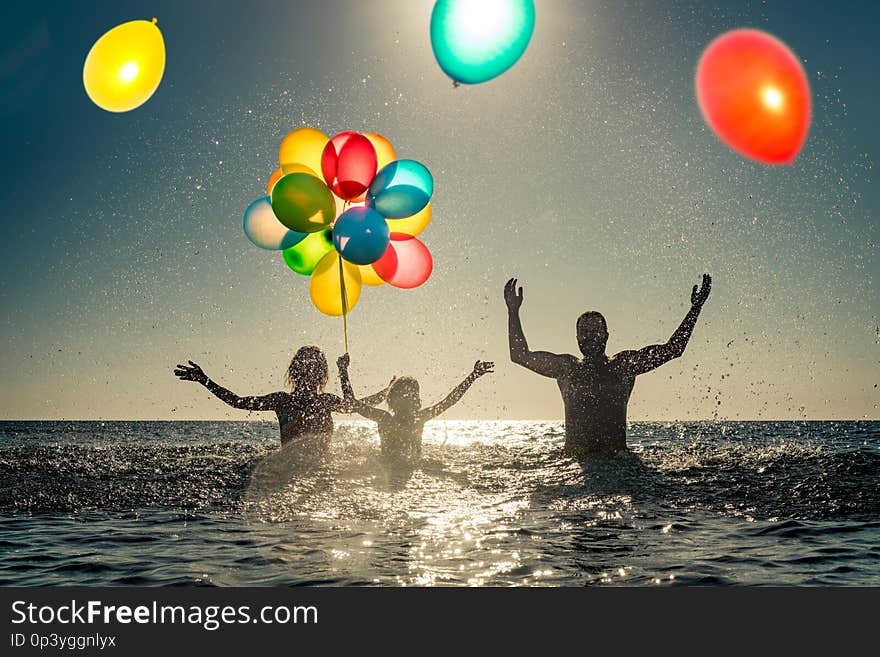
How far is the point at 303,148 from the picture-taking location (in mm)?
8867

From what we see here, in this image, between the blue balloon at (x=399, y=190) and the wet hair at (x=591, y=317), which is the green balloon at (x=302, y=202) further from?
the wet hair at (x=591, y=317)

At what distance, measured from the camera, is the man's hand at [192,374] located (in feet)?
27.8

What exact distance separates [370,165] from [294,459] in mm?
3929

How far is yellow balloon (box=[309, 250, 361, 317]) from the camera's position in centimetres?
937

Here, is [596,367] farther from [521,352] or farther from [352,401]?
[352,401]

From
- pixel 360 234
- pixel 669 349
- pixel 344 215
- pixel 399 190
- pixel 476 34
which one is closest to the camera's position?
pixel 476 34

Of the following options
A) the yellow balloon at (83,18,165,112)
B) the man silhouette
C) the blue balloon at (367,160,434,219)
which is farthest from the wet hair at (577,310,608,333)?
the yellow balloon at (83,18,165,112)

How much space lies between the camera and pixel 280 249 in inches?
364

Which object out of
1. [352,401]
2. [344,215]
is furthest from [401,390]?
[344,215]

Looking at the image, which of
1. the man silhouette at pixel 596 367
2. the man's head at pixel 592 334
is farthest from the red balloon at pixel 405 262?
the man's head at pixel 592 334

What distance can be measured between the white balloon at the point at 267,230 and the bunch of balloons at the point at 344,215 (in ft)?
0.04

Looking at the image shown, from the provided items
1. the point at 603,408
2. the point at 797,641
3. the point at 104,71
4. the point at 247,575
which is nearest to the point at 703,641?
the point at 797,641

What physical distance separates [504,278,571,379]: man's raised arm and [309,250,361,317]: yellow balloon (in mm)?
2616

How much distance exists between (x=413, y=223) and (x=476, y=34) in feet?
9.35
